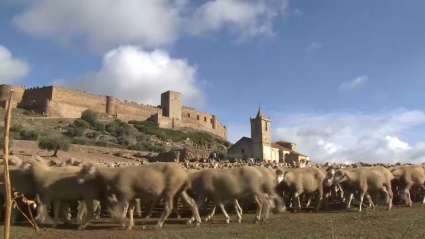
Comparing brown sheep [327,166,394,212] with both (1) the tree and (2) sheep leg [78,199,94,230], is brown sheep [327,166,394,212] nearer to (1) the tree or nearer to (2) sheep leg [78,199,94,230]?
(2) sheep leg [78,199,94,230]

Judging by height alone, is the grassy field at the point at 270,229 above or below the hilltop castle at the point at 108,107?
below

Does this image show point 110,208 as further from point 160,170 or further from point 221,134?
point 221,134

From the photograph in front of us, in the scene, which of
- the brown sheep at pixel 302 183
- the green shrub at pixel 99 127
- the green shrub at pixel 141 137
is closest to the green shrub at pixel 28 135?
the green shrub at pixel 99 127

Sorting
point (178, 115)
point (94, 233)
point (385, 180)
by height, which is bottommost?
point (94, 233)

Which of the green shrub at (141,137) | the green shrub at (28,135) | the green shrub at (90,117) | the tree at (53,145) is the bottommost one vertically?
the tree at (53,145)

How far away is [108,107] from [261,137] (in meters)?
42.9

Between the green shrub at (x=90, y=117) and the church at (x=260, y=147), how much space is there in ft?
101

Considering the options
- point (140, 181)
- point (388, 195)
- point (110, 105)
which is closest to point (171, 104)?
point (110, 105)

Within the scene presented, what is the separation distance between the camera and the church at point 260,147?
65.6m

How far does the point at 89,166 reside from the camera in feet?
34.3

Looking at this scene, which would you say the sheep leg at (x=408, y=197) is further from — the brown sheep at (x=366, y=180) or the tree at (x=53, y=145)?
the tree at (x=53, y=145)

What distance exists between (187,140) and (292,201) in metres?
76.5

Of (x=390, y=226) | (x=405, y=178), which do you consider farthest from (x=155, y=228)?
(x=405, y=178)

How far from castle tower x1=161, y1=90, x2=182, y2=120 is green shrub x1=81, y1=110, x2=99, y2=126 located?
2310 cm
